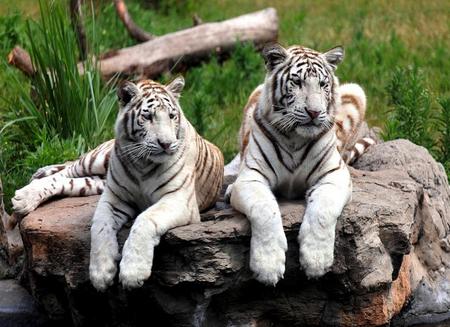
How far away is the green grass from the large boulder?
5.59 ft

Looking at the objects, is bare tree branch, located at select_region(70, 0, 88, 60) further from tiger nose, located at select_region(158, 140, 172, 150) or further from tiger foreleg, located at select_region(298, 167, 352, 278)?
tiger foreleg, located at select_region(298, 167, 352, 278)

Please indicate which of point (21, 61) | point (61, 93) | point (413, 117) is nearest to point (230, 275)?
point (61, 93)

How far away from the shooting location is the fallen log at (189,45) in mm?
10688

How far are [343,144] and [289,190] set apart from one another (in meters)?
1.32

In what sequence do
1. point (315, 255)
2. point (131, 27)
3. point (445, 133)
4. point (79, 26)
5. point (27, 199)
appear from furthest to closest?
point (131, 27)
point (79, 26)
point (445, 133)
point (27, 199)
point (315, 255)

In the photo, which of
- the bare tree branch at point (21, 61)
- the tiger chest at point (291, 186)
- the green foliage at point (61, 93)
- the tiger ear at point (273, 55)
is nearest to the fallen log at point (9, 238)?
the green foliage at point (61, 93)

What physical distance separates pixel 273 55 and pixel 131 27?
5.55m

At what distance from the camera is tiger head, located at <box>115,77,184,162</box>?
227 inches

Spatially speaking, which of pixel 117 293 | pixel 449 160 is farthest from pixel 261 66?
pixel 117 293

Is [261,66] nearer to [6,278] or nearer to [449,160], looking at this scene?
[449,160]

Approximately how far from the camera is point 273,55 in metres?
6.29

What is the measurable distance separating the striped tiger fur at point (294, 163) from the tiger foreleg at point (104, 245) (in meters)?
0.71

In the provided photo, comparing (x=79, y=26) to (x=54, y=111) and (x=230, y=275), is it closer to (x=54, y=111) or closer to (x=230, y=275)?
(x=54, y=111)

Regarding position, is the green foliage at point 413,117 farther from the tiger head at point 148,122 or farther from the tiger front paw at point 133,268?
the tiger front paw at point 133,268
